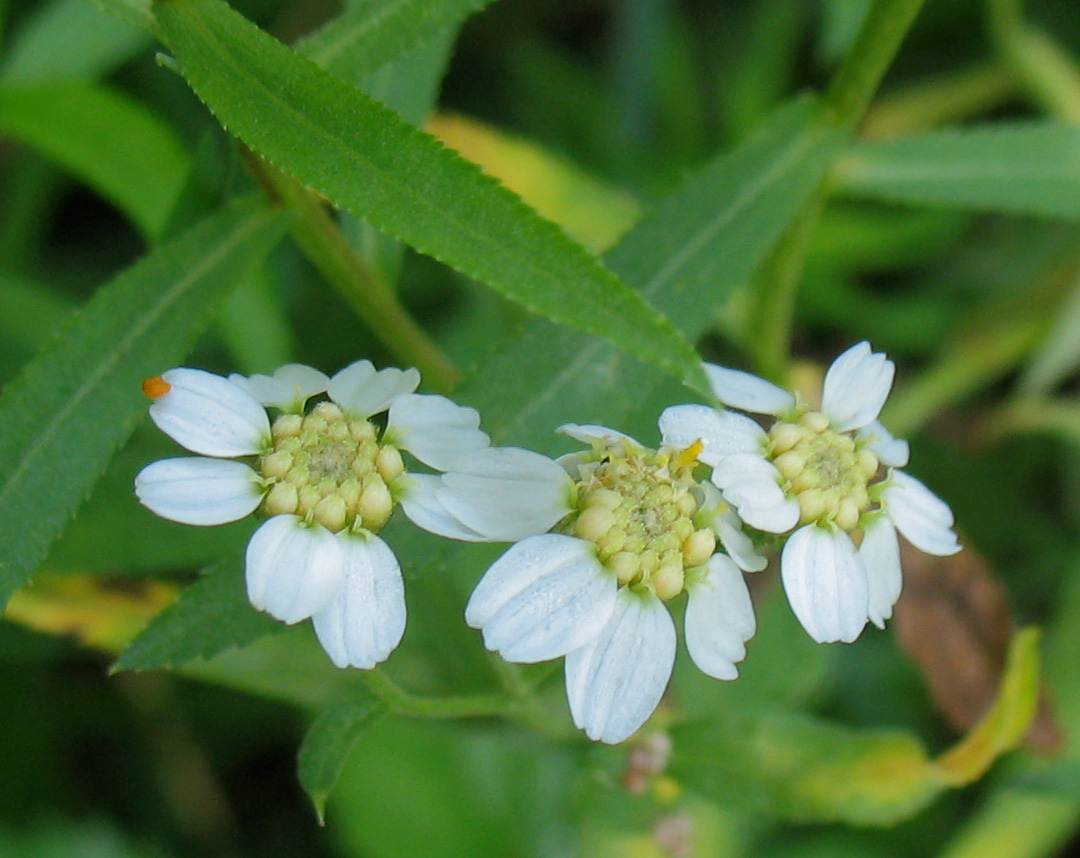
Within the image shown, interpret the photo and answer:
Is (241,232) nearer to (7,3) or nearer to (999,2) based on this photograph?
(7,3)

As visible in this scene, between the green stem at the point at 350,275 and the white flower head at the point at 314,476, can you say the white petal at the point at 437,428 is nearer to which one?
the white flower head at the point at 314,476

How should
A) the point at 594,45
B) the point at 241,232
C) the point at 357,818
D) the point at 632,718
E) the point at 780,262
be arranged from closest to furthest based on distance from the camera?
the point at 632,718, the point at 241,232, the point at 780,262, the point at 357,818, the point at 594,45

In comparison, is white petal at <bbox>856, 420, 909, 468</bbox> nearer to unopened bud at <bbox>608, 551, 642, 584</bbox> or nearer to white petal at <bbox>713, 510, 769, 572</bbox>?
white petal at <bbox>713, 510, 769, 572</bbox>

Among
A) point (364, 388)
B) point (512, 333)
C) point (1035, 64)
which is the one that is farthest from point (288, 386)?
point (1035, 64)

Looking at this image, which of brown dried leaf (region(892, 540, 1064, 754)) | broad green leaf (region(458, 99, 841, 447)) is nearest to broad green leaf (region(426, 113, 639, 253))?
broad green leaf (region(458, 99, 841, 447))

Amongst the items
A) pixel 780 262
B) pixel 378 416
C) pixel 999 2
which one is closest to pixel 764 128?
pixel 780 262

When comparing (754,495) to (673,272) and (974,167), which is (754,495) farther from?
(974,167)
